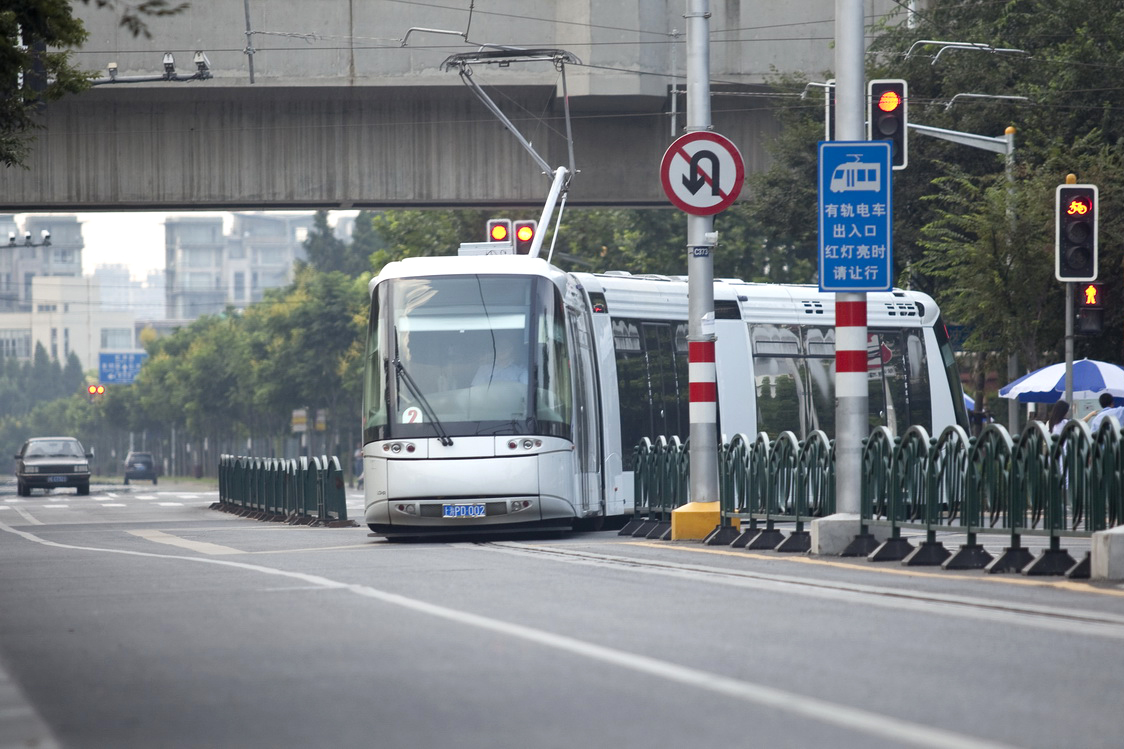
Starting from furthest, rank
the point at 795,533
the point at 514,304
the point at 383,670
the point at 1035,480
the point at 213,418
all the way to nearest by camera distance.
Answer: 1. the point at 213,418
2. the point at 514,304
3. the point at 795,533
4. the point at 1035,480
5. the point at 383,670

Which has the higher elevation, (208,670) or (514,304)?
(514,304)

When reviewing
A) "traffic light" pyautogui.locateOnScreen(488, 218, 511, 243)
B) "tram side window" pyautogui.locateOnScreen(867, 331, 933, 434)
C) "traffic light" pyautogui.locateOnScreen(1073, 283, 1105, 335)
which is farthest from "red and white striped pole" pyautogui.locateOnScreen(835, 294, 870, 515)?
"traffic light" pyautogui.locateOnScreen(488, 218, 511, 243)

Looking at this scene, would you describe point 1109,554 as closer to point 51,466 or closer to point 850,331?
point 850,331

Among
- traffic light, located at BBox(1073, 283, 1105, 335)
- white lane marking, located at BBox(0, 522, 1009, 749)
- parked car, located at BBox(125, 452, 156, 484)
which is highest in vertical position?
traffic light, located at BBox(1073, 283, 1105, 335)

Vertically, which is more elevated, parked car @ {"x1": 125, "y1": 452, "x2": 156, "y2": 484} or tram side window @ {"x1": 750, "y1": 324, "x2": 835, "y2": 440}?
tram side window @ {"x1": 750, "y1": 324, "x2": 835, "y2": 440}

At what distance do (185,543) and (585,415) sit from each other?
4.54m

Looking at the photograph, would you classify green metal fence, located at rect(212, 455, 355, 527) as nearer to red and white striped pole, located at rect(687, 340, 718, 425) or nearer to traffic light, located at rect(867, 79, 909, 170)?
traffic light, located at rect(867, 79, 909, 170)

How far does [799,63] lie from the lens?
3197 cm

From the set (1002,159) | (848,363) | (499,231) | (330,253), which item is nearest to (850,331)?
(848,363)

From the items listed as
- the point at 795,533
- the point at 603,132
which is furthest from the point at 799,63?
the point at 795,533

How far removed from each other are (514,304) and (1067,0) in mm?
18159

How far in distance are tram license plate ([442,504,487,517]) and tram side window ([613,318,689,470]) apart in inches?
165

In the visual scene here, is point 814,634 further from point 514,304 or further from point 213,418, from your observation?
point 213,418

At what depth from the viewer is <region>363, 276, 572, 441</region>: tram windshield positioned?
62.8 ft
